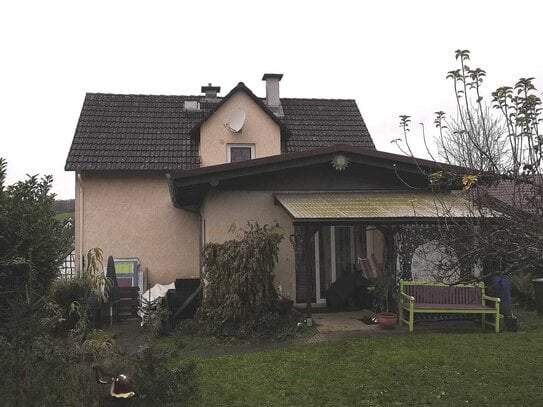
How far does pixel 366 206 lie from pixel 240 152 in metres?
6.96

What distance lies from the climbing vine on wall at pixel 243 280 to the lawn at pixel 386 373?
1.57 m

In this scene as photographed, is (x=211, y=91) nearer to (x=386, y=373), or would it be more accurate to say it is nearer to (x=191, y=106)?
(x=191, y=106)

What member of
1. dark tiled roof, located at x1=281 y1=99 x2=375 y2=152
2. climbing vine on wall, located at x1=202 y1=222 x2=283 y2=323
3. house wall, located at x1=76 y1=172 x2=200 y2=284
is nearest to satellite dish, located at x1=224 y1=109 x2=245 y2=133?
dark tiled roof, located at x1=281 y1=99 x2=375 y2=152

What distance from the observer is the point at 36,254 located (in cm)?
685

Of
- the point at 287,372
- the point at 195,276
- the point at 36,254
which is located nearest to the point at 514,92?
the point at 287,372

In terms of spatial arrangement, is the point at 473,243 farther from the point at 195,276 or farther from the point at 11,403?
the point at 195,276

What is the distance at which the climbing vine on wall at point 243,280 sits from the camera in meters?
10.0

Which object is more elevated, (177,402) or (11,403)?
(11,403)

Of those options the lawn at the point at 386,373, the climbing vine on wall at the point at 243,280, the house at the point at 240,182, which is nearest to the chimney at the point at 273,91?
the house at the point at 240,182

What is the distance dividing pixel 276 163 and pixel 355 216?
7.96ft

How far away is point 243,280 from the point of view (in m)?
9.98

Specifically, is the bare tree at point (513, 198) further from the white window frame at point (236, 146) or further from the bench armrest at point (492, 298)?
the white window frame at point (236, 146)

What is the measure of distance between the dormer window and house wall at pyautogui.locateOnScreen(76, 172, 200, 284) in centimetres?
256

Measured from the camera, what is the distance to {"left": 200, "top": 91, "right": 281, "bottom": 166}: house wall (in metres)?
16.7
